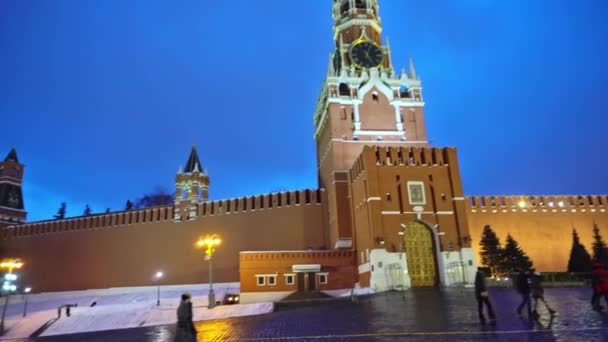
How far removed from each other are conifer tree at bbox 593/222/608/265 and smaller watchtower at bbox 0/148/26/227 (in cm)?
4704

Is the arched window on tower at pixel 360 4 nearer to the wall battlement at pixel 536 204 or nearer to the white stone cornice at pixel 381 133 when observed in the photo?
the white stone cornice at pixel 381 133

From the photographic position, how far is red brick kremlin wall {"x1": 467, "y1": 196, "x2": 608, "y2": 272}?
31828 mm

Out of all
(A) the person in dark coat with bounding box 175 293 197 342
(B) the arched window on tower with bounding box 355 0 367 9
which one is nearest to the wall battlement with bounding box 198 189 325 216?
(B) the arched window on tower with bounding box 355 0 367 9

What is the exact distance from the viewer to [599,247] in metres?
28.9

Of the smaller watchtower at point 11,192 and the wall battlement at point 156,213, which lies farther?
the smaller watchtower at point 11,192

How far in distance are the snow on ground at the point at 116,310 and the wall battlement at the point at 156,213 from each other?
5357 mm

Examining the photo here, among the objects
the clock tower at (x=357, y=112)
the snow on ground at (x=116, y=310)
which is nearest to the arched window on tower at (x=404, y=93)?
the clock tower at (x=357, y=112)

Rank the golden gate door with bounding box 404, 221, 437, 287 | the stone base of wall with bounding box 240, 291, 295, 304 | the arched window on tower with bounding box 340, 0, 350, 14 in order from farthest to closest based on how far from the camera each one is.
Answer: the arched window on tower with bounding box 340, 0, 350, 14, the stone base of wall with bounding box 240, 291, 295, 304, the golden gate door with bounding box 404, 221, 437, 287

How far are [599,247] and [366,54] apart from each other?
20139 millimetres

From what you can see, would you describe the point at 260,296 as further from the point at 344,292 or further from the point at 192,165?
the point at 192,165

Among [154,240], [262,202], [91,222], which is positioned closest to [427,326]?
[262,202]

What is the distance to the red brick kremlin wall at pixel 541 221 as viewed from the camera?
104ft

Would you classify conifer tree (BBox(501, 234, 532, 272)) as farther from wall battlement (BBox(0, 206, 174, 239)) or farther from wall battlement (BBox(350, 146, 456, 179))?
wall battlement (BBox(0, 206, 174, 239))

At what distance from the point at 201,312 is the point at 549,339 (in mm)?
15594
